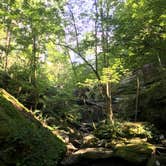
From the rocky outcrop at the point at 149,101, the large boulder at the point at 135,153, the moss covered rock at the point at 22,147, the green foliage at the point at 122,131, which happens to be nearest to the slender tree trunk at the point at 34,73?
the green foliage at the point at 122,131

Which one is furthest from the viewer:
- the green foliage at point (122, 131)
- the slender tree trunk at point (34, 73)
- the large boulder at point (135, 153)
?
the slender tree trunk at point (34, 73)

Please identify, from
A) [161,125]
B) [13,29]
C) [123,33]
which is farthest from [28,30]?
[161,125]

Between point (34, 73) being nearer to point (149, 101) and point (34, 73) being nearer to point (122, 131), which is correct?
point (122, 131)

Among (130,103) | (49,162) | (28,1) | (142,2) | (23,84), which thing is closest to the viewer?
(49,162)

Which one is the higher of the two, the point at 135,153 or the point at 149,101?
the point at 149,101

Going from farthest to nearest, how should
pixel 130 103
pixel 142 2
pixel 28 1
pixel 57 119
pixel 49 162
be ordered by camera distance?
pixel 130 103
pixel 57 119
pixel 28 1
pixel 142 2
pixel 49 162

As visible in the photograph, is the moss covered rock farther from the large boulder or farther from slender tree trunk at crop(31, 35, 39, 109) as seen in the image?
slender tree trunk at crop(31, 35, 39, 109)

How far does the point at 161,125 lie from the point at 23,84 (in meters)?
8.15

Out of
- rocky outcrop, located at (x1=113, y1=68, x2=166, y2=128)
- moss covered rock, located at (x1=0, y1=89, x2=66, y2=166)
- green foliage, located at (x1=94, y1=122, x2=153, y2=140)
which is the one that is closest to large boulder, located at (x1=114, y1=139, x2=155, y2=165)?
moss covered rock, located at (x1=0, y1=89, x2=66, y2=166)

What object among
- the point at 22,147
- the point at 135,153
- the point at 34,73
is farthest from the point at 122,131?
the point at 22,147

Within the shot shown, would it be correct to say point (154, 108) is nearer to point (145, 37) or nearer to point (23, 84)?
point (145, 37)

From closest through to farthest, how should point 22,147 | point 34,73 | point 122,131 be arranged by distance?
point 22,147 < point 122,131 < point 34,73

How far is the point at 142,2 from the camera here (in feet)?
40.7

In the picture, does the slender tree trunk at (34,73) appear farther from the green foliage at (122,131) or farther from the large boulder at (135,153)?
the large boulder at (135,153)
